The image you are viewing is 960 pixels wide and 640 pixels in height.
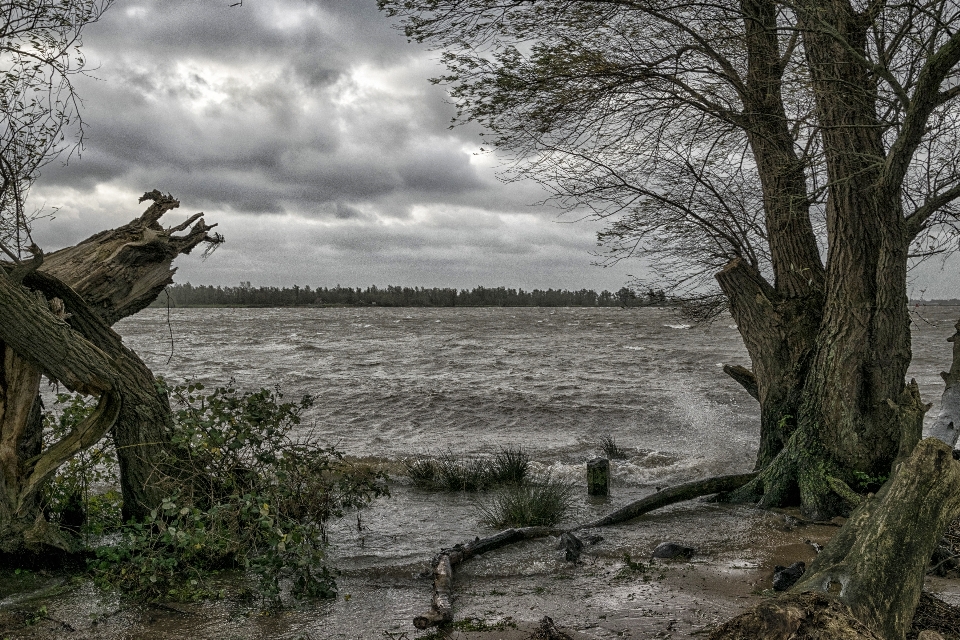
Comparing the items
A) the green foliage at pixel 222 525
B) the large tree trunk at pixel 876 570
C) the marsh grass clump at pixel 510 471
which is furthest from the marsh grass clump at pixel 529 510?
the large tree trunk at pixel 876 570

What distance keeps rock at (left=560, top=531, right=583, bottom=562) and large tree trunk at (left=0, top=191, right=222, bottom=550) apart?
4070 mm

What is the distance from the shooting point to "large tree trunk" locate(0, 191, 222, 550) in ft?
21.2

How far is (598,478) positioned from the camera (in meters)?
11.1

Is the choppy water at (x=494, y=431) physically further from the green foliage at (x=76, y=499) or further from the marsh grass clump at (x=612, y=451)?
the green foliage at (x=76, y=499)

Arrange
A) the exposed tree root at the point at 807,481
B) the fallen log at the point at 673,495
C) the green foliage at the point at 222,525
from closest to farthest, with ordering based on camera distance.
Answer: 1. the green foliage at the point at 222,525
2. the exposed tree root at the point at 807,481
3. the fallen log at the point at 673,495

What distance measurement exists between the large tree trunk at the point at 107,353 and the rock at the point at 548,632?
12.8 feet

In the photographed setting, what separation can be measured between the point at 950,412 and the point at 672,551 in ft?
14.1

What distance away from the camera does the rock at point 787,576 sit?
20.4 ft

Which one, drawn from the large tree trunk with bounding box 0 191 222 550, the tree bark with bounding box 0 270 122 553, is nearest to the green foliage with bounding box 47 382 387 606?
the large tree trunk with bounding box 0 191 222 550

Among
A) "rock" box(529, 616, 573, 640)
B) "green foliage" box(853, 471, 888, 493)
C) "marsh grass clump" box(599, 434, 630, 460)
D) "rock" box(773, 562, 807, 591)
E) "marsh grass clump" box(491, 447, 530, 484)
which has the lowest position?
"marsh grass clump" box(599, 434, 630, 460)

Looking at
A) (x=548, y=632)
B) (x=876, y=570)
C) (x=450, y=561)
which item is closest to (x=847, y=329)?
(x=876, y=570)

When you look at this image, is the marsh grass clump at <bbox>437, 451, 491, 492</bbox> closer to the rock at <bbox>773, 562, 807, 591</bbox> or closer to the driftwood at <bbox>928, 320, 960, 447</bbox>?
the rock at <bbox>773, 562, 807, 591</bbox>

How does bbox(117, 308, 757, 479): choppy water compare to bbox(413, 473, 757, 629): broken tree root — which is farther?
bbox(117, 308, 757, 479): choppy water

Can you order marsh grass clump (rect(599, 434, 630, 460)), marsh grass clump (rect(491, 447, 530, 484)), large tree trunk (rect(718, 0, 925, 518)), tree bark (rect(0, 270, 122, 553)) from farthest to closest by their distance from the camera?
marsh grass clump (rect(599, 434, 630, 460)) < marsh grass clump (rect(491, 447, 530, 484)) < large tree trunk (rect(718, 0, 925, 518)) < tree bark (rect(0, 270, 122, 553))
